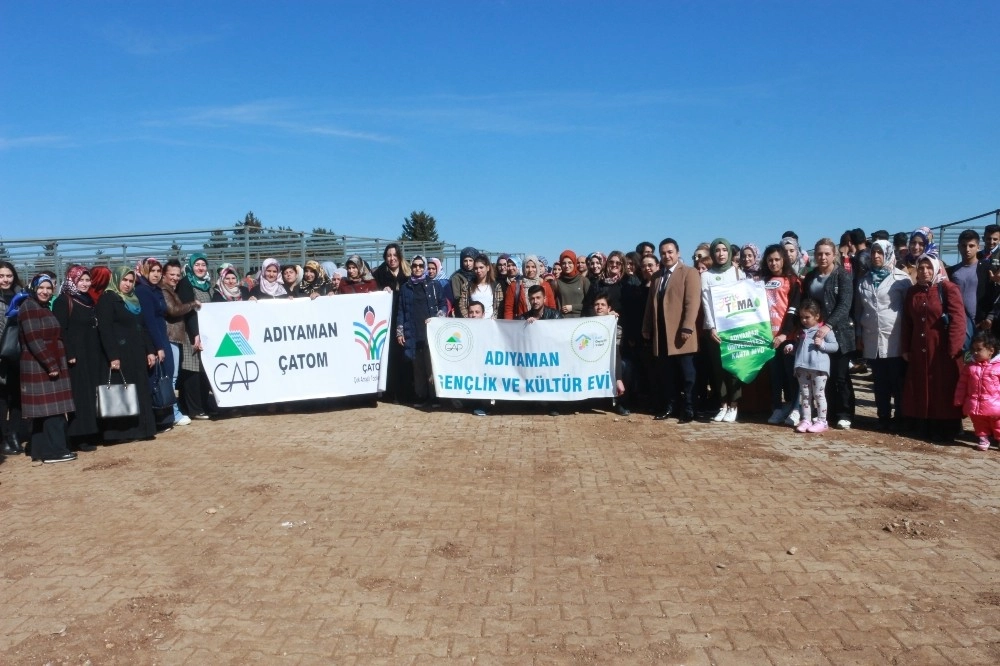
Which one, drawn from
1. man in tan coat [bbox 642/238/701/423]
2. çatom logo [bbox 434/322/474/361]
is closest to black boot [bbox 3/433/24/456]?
çatom logo [bbox 434/322/474/361]

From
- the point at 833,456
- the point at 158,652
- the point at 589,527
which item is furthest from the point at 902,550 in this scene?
the point at 158,652

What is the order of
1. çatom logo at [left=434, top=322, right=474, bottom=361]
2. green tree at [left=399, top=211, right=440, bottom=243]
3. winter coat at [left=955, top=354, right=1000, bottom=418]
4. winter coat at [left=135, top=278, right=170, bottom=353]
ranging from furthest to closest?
green tree at [left=399, top=211, right=440, bottom=243] → çatom logo at [left=434, top=322, right=474, bottom=361] → winter coat at [left=135, top=278, right=170, bottom=353] → winter coat at [left=955, top=354, right=1000, bottom=418]

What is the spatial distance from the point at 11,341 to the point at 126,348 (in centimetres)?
108

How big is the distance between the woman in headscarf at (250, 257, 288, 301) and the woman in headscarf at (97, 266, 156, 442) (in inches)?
71.5

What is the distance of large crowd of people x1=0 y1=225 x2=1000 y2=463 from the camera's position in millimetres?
7883

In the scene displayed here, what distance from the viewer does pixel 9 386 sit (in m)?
8.25

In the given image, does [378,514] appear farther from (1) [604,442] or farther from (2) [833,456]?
(2) [833,456]

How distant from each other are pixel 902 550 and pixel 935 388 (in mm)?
3701

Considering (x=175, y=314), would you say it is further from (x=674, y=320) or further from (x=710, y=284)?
Answer: (x=710, y=284)

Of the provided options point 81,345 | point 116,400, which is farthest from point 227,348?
point 81,345

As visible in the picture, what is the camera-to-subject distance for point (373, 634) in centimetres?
392

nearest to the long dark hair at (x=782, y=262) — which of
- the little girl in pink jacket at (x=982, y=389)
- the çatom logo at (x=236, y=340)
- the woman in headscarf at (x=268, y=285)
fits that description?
the little girl in pink jacket at (x=982, y=389)

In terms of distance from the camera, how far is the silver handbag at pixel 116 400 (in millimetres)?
8258

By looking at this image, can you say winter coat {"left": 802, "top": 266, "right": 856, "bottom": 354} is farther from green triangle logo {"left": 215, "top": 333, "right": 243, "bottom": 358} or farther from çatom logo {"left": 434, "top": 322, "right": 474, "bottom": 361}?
green triangle logo {"left": 215, "top": 333, "right": 243, "bottom": 358}
